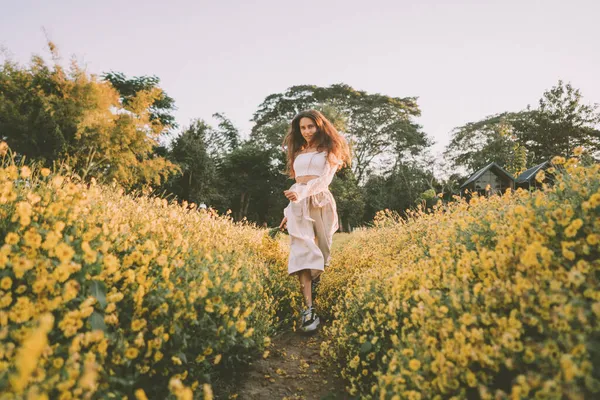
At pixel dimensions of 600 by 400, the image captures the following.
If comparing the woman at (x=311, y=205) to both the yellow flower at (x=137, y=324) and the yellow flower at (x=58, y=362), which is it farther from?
the yellow flower at (x=58, y=362)

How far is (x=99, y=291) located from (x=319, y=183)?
2.74 meters

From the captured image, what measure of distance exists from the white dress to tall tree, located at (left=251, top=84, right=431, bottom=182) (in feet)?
82.8

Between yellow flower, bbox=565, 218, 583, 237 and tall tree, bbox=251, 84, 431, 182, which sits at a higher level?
tall tree, bbox=251, 84, 431, 182

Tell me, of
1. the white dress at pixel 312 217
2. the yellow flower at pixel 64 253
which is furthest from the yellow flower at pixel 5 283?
the white dress at pixel 312 217

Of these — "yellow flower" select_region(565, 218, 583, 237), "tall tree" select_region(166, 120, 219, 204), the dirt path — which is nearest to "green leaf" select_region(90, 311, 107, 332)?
the dirt path

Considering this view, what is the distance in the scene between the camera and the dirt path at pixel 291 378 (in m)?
2.49

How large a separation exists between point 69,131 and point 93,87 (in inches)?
84.0

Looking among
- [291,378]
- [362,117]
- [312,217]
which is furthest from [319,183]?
[362,117]

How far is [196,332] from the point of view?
203 centimetres

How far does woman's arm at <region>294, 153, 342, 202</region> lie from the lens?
13.1ft

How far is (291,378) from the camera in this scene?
2.79 metres

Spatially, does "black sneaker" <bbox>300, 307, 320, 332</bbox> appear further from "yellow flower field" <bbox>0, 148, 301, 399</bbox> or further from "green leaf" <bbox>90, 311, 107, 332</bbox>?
"green leaf" <bbox>90, 311, 107, 332</bbox>

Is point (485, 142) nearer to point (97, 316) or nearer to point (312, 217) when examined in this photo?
point (312, 217)

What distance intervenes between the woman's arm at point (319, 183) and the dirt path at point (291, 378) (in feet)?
4.94
